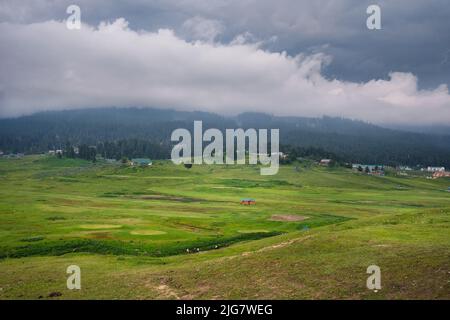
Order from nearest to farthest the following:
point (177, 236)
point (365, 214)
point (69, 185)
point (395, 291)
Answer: point (395, 291)
point (177, 236)
point (365, 214)
point (69, 185)

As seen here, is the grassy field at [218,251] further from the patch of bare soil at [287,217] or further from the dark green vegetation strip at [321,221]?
the dark green vegetation strip at [321,221]

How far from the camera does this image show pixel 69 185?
178 m

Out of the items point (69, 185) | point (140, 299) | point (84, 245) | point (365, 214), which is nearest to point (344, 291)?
point (140, 299)

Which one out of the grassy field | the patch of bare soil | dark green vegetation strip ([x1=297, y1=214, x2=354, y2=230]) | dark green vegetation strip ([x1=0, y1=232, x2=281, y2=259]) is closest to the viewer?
the grassy field

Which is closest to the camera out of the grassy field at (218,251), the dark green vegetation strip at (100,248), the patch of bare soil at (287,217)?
the grassy field at (218,251)

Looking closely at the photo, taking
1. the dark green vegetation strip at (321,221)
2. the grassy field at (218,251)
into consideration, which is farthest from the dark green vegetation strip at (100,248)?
the dark green vegetation strip at (321,221)

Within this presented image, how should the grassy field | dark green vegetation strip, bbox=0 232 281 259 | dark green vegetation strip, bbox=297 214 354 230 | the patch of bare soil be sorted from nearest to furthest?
the grassy field → dark green vegetation strip, bbox=0 232 281 259 → dark green vegetation strip, bbox=297 214 354 230 → the patch of bare soil

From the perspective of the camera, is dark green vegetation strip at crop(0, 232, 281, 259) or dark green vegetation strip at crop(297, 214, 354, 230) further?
dark green vegetation strip at crop(297, 214, 354, 230)

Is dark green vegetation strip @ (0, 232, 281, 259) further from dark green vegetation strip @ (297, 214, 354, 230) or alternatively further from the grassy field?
dark green vegetation strip @ (297, 214, 354, 230)

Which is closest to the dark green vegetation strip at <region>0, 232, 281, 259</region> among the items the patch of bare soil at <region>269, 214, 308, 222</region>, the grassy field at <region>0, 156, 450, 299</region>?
the grassy field at <region>0, 156, 450, 299</region>

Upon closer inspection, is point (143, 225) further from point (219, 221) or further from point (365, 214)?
point (365, 214)

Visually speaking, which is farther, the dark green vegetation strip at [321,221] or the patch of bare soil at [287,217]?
the patch of bare soil at [287,217]

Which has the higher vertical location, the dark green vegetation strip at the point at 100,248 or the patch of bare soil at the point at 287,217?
the dark green vegetation strip at the point at 100,248
